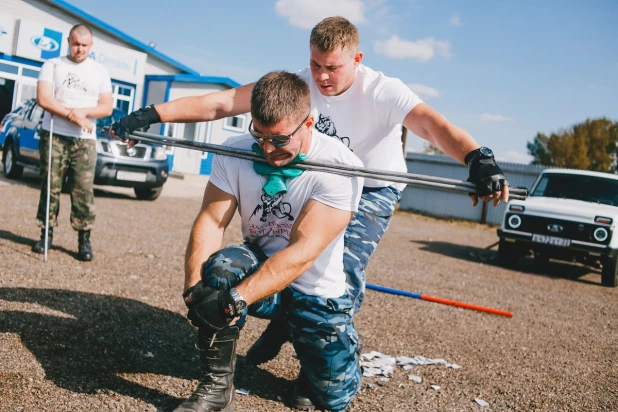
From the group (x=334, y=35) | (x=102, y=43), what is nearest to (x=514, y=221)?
(x=334, y=35)

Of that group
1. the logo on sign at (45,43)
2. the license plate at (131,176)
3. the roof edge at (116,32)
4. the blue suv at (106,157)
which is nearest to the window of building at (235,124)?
the roof edge at (116,32)

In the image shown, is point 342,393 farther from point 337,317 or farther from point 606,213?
point 606,213

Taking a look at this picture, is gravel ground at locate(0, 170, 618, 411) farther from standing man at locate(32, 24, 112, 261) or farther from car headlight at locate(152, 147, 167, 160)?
car headlight at locate(152, 147, 167, 160)

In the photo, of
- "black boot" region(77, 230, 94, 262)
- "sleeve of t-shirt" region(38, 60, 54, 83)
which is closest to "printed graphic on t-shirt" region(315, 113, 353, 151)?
"black boot" region(77, 230, 94, 262)

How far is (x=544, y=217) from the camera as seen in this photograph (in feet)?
29.8

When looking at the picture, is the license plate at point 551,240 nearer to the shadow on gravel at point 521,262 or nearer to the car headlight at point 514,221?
the car headlight at point 514,221

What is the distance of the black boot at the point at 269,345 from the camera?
11.4 feet

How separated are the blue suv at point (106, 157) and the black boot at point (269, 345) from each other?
751 cm

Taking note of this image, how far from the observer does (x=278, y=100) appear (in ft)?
8.43

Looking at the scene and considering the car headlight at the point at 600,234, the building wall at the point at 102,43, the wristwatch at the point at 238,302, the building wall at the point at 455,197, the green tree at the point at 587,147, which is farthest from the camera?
the green tree at the point at 587,147

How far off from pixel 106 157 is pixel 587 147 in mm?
38656

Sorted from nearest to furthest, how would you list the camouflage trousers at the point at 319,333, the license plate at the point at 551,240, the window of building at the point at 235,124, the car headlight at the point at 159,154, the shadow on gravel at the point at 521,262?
the camouflage trousers at the point at 319,333, the license plate at the point at 551,240, the shadow on gravel at the point at 521,262, the car headlight at the point at 159,154, the window of building at the point at 235,124

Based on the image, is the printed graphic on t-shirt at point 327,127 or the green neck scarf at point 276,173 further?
the printed graphic on t-shirt at point 327,127

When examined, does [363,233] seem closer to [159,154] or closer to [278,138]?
[278,138]
